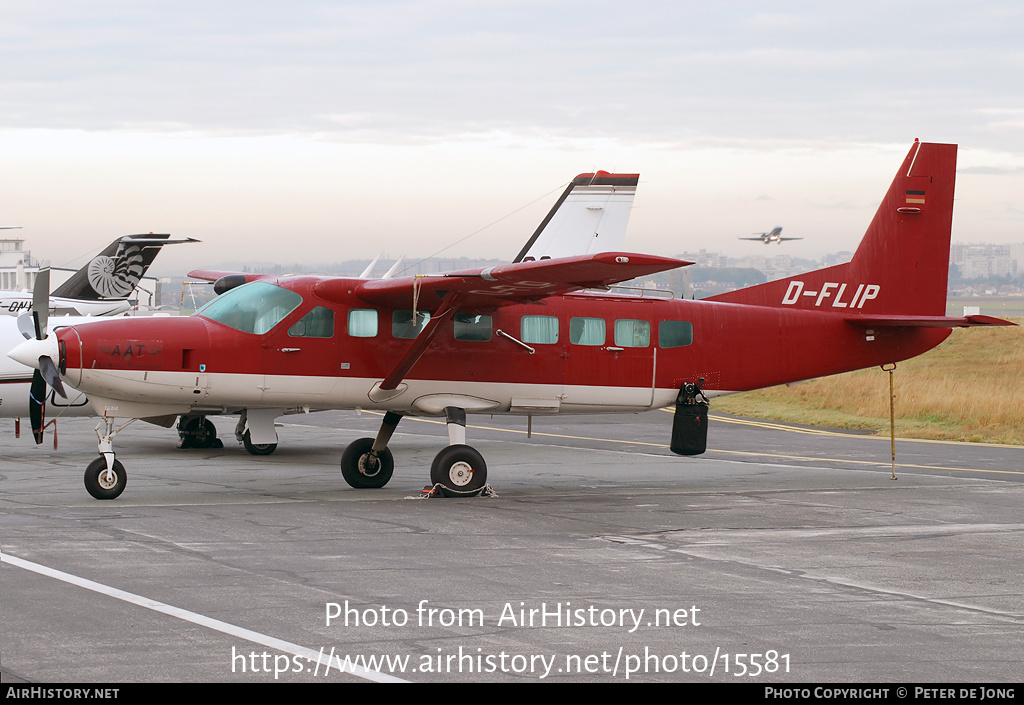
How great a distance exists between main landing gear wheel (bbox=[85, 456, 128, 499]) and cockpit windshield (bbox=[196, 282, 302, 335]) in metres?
2.26

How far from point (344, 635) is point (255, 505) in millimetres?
6741

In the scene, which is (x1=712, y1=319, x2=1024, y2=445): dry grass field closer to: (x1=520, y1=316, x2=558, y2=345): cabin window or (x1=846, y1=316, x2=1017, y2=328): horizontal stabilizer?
(x1=846, y1=316, x2=1017, y2=328): horizontal stabilizer

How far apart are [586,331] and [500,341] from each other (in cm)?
129

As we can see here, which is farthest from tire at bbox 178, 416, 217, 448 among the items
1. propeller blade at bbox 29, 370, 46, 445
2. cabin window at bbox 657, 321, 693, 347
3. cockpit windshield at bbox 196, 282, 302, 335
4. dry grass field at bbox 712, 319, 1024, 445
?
dry grass field at bbox 712, 319, 1024, 445

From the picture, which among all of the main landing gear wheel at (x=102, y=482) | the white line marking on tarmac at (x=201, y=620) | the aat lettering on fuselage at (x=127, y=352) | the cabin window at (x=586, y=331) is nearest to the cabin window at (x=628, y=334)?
the cabin window at (x=586, y=331)

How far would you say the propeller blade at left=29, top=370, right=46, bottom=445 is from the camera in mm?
14539

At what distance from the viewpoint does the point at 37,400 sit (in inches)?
581

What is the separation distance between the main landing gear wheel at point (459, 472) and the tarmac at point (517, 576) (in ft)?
0.83

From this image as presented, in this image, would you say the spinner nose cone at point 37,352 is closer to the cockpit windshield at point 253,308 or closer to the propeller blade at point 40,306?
the propeller blade at point 40,306

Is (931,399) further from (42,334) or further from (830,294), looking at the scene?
(42,334)

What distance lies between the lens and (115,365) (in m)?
13.9

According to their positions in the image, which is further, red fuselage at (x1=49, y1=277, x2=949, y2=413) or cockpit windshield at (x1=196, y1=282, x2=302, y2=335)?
cockpit windshield at (x1=196, y1=282, x2=302, y2=335)
